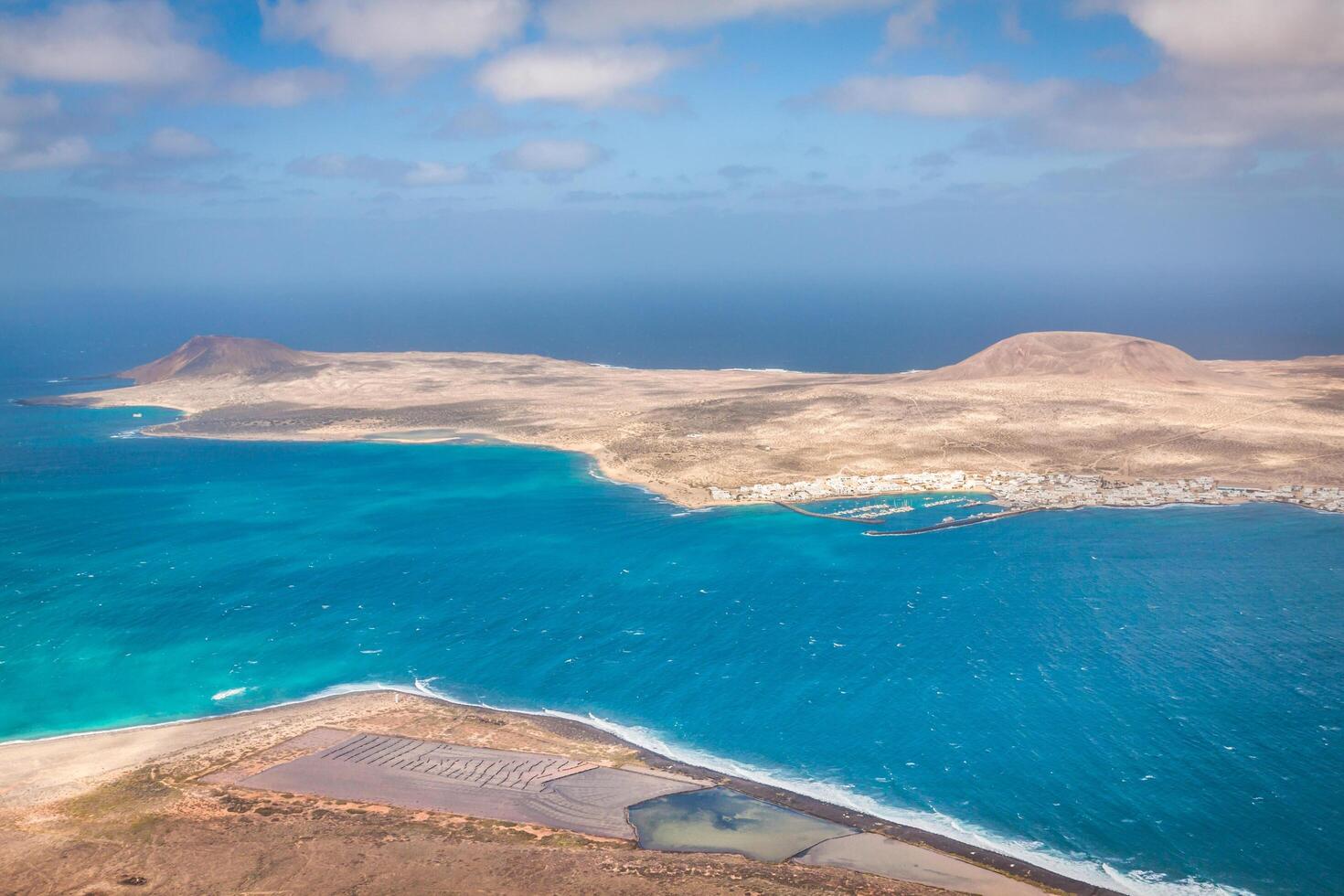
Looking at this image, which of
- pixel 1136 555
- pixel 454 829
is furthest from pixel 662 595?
pixel 1136 555

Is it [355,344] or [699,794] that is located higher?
[355,344]

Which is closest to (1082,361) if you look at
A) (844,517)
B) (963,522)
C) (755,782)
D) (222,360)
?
(963,522)

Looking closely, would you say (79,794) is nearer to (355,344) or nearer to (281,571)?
(281,571)

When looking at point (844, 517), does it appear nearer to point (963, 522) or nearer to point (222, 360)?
point (963, 522)

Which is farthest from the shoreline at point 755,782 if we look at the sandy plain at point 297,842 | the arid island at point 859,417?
the arid island at point 859,417

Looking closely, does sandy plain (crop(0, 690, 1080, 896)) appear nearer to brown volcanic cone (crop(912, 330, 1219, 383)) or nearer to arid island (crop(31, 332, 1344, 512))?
arid island (crop(31, 332, 1344, 512))

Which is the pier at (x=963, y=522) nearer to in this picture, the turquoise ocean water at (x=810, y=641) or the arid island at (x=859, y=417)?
the arid island at (x=859, y=417)

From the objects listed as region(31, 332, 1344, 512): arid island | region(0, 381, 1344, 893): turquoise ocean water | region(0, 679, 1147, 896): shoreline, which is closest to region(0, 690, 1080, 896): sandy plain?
region(0, 679, 1147, 896): shoreline
